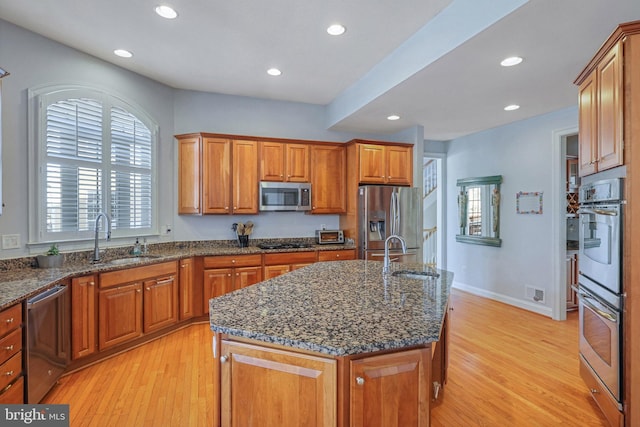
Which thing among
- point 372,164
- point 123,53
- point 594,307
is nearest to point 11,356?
point 123,53

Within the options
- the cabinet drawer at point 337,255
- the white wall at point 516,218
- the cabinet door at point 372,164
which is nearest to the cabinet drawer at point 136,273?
the cabinet drawer at point 337,255

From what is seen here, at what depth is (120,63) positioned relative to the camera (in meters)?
3.53

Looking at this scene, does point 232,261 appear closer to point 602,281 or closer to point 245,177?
point 245,177

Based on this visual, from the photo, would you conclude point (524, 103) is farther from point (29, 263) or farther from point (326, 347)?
point (29, 263)

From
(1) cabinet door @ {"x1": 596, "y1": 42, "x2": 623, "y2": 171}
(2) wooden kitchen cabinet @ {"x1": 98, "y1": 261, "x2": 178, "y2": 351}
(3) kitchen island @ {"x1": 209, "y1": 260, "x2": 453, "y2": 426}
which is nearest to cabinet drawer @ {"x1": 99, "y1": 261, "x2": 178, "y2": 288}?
(2) wooden kitchen cabinet @ {"x1": 98, "y1": 261, "x2": 178, "y2": 351}

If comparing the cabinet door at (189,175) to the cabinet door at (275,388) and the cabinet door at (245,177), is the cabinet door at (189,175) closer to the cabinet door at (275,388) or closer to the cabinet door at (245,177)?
the cabinet door at (245,177)

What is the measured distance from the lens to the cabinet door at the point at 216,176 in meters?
4.14

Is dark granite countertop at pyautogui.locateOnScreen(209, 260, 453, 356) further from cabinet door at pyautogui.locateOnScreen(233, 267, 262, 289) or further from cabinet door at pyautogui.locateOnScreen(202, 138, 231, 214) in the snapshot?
cabinet door at pyautogui.locateOnScreen(202, 138, 231, 214)

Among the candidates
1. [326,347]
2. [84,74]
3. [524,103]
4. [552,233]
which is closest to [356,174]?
[524,103]

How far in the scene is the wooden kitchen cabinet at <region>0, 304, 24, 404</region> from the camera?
6.01 ft

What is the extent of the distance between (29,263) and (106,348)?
39.0 inches

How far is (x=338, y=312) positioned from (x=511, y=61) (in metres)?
2.51

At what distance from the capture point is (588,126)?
2.31m

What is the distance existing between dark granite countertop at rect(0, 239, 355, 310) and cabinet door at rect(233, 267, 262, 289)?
208 millimetres
